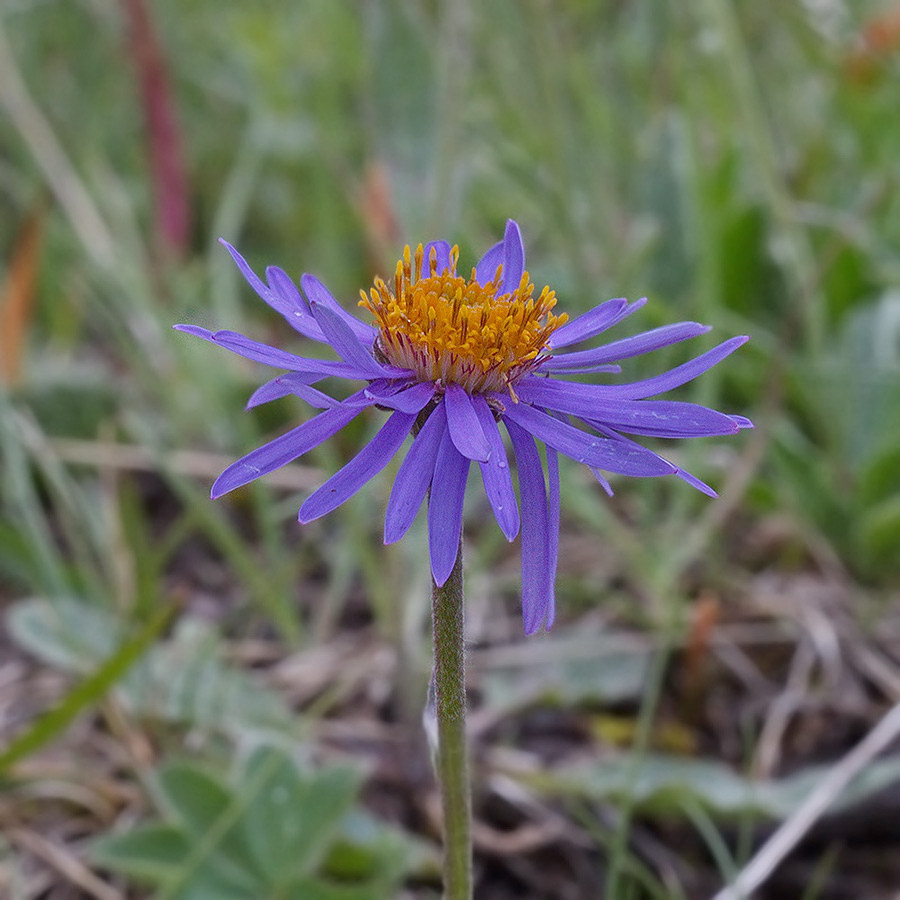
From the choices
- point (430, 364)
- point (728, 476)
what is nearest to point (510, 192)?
point (728, 476)

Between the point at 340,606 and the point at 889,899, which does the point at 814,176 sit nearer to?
the point at 340,606

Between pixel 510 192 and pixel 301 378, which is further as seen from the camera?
pixel 510 192

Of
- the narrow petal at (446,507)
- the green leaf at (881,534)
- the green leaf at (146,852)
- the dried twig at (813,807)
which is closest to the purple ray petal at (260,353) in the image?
Answer: the narrow petal at (446,507)

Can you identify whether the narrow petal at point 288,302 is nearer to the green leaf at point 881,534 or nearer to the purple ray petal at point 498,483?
the purple ray petal at point 498,483

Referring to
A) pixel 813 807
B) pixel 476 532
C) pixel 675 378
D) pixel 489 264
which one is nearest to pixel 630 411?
pixel 675 378

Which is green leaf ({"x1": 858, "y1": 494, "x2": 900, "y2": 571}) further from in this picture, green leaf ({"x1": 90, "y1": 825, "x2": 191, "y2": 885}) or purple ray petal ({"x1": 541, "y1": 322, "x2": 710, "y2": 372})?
green leaf ({"x1": 90, "y1": 825, "x2": 191, "y2": 885})

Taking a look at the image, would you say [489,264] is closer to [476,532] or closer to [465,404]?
[465,404]
